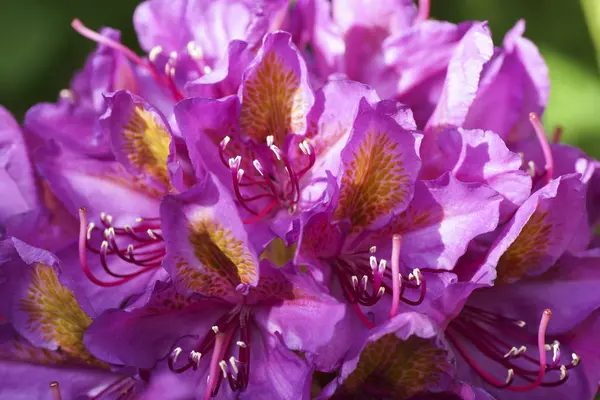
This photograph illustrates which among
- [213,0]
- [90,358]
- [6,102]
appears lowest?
[6,102]

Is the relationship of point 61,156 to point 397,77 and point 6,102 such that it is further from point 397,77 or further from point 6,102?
point 6,102

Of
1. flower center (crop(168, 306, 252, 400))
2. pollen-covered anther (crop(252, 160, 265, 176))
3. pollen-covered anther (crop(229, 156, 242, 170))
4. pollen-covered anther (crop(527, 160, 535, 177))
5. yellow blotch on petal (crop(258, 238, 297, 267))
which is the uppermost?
pollen-covered anther (crop(229, 156, 242, 170))

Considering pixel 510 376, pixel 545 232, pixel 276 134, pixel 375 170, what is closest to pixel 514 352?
pixel 510 376

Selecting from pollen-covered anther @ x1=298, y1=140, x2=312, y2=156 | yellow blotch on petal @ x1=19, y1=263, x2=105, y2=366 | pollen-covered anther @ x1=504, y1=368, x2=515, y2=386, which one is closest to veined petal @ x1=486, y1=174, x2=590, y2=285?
pollen-covered anther @ x1=504, y1=368, x2=515, y2=386

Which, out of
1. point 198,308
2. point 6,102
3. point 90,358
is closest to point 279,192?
point 198,308

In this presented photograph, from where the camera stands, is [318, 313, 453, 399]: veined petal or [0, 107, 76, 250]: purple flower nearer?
[318, 313, 453, 399]: veined petal

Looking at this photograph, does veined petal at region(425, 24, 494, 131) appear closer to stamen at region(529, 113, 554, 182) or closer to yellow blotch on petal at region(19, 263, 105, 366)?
stamen at region(529, 113, 554, 182)
